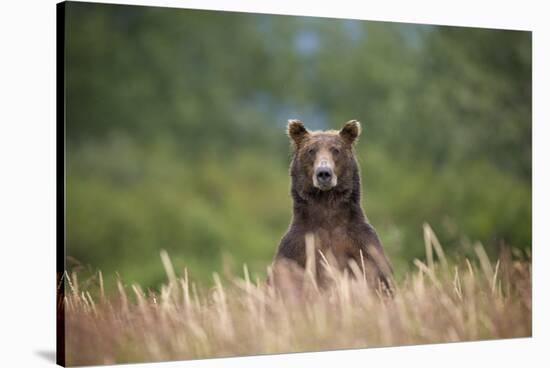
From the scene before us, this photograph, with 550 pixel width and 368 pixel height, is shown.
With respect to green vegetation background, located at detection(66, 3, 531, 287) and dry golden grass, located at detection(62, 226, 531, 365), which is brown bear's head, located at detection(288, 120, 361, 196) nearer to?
green vegetation background, located at detection(66, 3, 531, 287)

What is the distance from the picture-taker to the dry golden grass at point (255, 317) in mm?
8734

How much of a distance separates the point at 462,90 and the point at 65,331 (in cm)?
482

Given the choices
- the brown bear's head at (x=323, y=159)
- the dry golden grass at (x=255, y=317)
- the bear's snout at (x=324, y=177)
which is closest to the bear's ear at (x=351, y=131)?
the brown bear's head at (x=323, y=159)

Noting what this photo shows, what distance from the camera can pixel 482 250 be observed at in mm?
10336

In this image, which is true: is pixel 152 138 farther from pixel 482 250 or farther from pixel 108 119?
pixel 482 250

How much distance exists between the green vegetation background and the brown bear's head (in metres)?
0.40

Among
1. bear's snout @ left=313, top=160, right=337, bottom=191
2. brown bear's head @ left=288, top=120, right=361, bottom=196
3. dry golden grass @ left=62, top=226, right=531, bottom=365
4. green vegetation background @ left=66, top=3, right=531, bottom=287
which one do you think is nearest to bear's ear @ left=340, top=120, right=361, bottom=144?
brown bear's head @ left=288, top=120, right=361, bottom=196

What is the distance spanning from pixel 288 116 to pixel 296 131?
2.13m

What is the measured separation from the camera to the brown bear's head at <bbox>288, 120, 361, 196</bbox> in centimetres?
948

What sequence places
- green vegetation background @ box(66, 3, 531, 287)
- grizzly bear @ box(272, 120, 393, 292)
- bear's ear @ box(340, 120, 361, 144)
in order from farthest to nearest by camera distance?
1. green vegetation background @ box(66, 3, 531, 287)
2. bear's ear @ box(340, 120, 361, 144)
3. grizzly bear @ box(272, 120, 393, 292)

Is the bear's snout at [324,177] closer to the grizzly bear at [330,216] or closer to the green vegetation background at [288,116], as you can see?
the grizzly bear at [330,216]

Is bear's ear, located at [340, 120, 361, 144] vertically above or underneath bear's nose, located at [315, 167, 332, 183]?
above

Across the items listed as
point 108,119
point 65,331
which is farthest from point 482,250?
point 108,119

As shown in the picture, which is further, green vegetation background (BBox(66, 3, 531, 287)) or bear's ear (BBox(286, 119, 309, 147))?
green vegetation background (BBox(66, 3, 531, 287))
